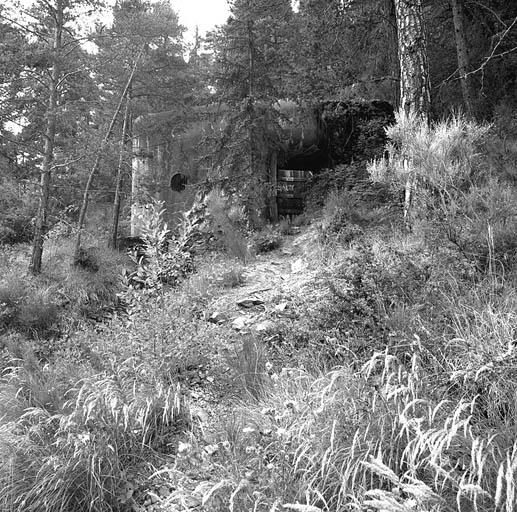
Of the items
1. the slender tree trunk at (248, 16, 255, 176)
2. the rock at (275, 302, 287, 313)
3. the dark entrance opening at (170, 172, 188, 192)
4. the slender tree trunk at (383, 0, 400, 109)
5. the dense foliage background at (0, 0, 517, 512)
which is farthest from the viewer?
the dark entrance opening at (170, 172, 188, 192)

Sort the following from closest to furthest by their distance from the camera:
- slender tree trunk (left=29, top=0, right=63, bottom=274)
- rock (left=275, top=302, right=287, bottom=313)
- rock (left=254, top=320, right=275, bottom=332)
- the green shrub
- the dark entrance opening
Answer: rock (left=254, top=320, right=275, bottom=332) → rock (left=275, top=302, right=287, bottom=313) → the green shrub → slender tree trunk (left=29, top=0, right=63, bottom=274) → the dark entrance opening

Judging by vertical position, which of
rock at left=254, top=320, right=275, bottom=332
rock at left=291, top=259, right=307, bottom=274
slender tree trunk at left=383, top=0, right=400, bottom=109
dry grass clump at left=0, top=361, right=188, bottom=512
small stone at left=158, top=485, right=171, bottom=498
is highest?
slender tree trunk at left=383, top=0, right=400, bottom=109

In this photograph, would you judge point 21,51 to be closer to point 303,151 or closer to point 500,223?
point 303,151

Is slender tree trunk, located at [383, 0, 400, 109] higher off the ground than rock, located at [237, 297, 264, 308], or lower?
higher

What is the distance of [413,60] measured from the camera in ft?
19.2

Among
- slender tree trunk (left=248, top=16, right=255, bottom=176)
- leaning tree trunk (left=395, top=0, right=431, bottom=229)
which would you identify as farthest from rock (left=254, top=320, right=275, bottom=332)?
slender tree trunk (left=248, top=16, right=255, bottom=176)

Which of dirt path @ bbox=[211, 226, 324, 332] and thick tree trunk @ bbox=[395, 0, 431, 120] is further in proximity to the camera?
thick tree trunk @ bbox=[395, 0, 431, 120]

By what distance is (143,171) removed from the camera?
1248 centimetres

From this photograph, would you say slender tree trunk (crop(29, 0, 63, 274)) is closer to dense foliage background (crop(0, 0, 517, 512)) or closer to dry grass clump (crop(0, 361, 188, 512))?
dense foliage background (crop(0, 0, 517, 512))

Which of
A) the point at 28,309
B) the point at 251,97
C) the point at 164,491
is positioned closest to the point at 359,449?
the point at 164,491

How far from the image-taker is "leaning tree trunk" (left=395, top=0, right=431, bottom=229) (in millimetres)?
5793

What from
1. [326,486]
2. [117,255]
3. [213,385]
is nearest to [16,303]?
[117,255]

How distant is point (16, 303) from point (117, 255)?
123 inches

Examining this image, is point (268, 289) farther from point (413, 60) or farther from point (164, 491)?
point (413, 60)
